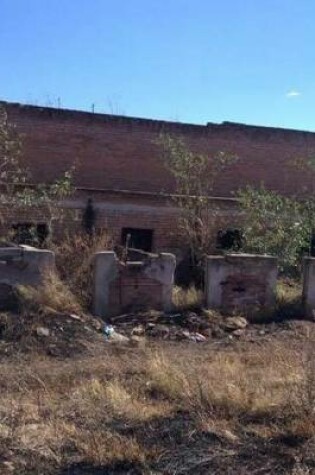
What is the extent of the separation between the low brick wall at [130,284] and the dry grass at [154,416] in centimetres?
298

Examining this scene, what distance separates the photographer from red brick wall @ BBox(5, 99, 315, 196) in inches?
670

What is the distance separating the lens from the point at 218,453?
4.48 meters

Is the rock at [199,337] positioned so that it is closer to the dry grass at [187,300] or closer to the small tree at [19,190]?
the dry grass at [187,300]

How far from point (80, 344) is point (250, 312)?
11.3 ft

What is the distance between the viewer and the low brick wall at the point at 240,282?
1083 cm

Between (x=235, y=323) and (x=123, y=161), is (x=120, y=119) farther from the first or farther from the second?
(x=235, y=323)

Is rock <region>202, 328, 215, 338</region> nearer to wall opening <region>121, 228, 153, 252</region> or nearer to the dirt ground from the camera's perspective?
the dirt ground

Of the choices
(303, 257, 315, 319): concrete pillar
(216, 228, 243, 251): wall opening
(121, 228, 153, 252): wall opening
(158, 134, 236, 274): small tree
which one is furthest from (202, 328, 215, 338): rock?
(121, 228, 153, 252): wall opening

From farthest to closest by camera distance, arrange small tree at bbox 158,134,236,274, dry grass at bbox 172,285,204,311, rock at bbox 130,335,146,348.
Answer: small tree at bbox 158,134,236,274, dry grass at bbox 172,285,204,311, rock at bbox 130,335,146,348

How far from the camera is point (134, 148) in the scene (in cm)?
1817

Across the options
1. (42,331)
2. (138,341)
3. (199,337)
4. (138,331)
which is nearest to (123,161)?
(138,331)

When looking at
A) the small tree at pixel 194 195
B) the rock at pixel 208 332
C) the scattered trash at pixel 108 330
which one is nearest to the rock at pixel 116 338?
the scattered trash at pixel 108 330

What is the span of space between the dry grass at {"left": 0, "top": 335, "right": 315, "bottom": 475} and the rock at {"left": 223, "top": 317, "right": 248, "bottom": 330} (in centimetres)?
279

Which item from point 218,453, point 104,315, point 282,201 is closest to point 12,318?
point 104,315
